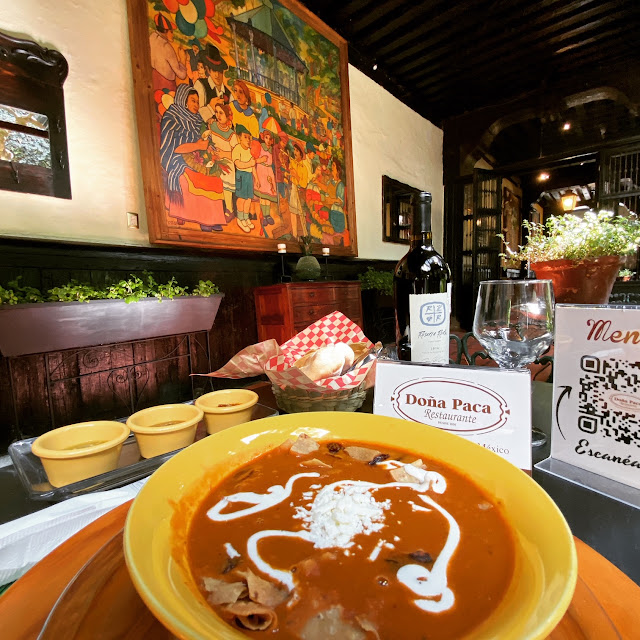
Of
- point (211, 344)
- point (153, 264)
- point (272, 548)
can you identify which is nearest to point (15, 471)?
point (272, 548)

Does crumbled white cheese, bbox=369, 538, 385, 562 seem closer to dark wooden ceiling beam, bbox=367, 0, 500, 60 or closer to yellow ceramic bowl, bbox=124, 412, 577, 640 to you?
yellow ceramic bowl, bbox=124, 412, 577, 640

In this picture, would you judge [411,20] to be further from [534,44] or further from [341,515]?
[341,515]

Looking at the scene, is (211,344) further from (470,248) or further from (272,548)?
(470,248)

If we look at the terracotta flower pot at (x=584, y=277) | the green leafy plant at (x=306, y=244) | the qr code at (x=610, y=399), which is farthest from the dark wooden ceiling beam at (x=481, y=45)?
the qr code at (x=610, y=399)

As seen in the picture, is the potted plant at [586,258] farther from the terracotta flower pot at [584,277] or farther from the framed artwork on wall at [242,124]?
the framed artwork on wall at [242,124]

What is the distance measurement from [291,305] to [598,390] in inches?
108

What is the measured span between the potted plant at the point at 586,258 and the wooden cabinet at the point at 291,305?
2.02 m

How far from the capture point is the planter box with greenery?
5.74 ft

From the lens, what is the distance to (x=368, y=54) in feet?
16.1

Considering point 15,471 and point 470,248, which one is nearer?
point 15,471

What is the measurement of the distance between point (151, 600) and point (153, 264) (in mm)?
2888

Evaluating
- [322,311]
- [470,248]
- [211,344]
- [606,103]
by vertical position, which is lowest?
[211,344]

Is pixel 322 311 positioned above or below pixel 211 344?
above

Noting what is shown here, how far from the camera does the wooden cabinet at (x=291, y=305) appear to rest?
3.27 meters
